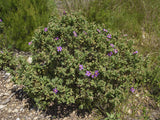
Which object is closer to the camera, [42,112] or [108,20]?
[42,112]

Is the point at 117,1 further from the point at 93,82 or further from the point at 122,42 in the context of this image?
the point at 93,82

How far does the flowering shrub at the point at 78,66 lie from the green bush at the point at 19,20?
0.83 metres

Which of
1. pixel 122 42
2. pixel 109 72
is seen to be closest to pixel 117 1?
pixel 122 42

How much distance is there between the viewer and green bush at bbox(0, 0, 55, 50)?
117 inches

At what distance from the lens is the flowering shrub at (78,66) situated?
6.46 ft

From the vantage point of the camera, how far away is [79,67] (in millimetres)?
1953

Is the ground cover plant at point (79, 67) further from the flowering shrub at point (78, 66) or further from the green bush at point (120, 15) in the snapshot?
the green bush at point (120, 15)

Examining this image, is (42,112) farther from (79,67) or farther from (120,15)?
(120,15)

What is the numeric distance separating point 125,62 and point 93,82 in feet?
1.76

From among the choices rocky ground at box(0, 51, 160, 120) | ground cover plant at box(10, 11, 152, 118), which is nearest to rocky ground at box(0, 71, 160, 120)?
rocky ground at box(0, 51, 160, 120)

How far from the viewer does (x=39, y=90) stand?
6.68 feet

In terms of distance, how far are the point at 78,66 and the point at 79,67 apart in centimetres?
2

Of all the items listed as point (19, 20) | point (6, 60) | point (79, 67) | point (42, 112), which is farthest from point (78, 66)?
point (19, 20)

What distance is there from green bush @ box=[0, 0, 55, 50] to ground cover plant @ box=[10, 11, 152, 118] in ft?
2.72
